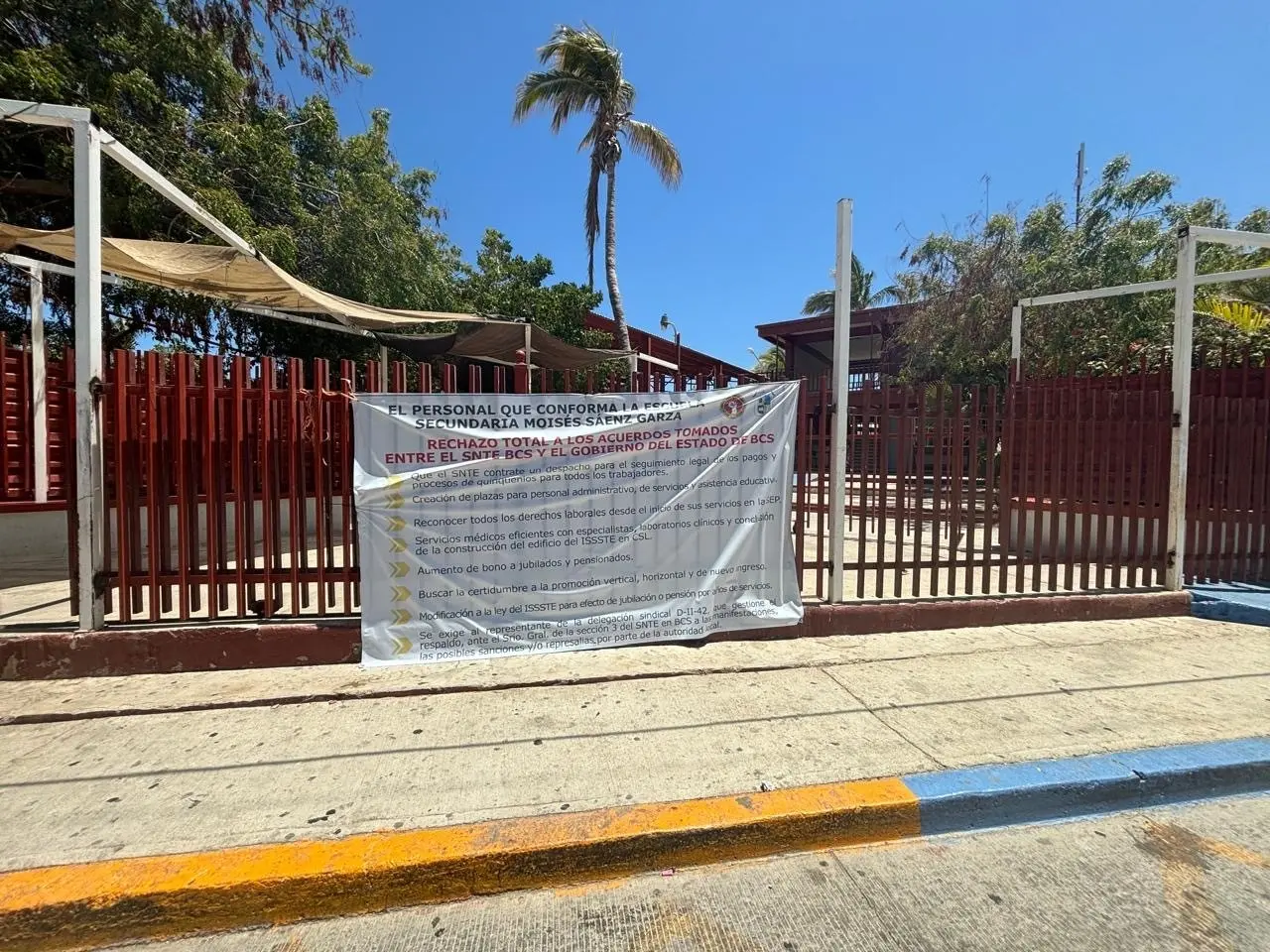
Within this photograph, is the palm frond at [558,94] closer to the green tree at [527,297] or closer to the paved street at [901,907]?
the green tree at [527,297]

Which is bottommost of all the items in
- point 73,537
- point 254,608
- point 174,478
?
point 254,608

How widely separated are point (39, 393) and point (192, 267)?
7.79 feet

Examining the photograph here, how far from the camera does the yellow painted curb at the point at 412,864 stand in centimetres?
237

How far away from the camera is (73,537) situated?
14.1 ft

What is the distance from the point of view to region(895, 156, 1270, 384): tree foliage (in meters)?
11.3

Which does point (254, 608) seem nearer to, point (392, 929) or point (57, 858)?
point (57, 858)

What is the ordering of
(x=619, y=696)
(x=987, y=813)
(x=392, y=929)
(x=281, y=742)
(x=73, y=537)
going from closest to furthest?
(x=392, y=929) → (x=987, y=813) → (x=281, y=742) → (x=619, y=696) → (x=73, y=537)

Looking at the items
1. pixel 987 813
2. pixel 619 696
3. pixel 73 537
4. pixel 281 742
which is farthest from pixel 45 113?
pixel 987 813

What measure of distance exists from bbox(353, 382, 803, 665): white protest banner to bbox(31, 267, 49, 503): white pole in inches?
221

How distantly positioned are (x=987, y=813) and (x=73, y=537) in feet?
17.8

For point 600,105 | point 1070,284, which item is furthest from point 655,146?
point 1070,284

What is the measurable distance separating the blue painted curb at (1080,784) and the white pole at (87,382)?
4.87m

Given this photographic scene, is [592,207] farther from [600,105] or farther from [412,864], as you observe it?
[412,864]

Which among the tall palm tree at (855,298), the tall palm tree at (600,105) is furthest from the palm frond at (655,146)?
the tall palm tree at (855,298)
